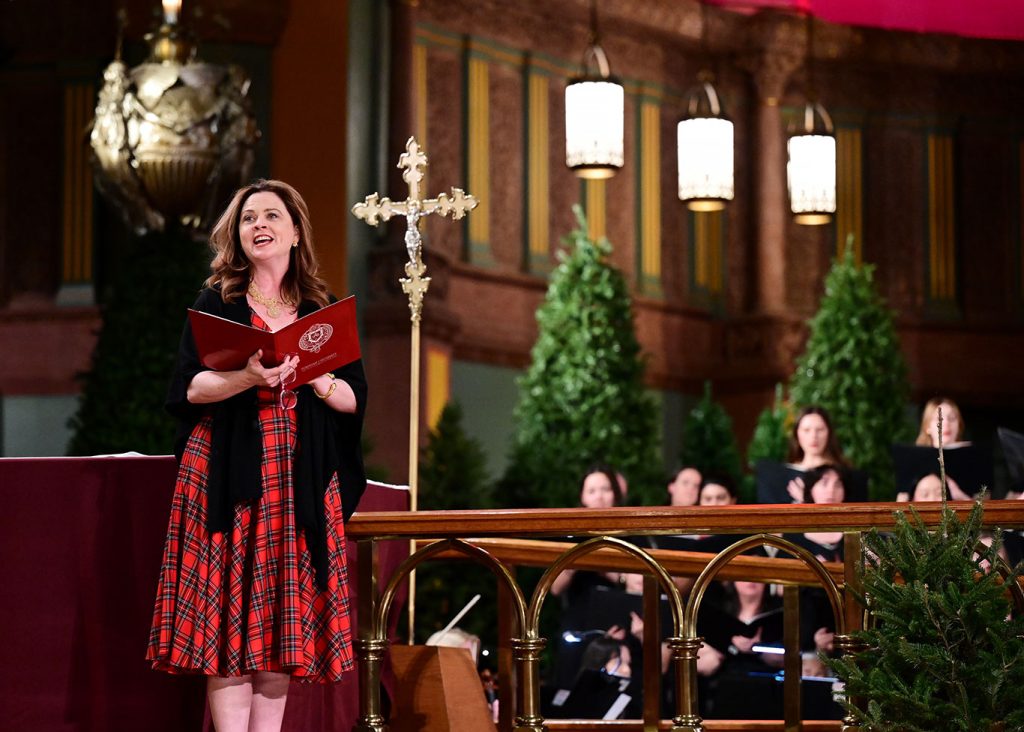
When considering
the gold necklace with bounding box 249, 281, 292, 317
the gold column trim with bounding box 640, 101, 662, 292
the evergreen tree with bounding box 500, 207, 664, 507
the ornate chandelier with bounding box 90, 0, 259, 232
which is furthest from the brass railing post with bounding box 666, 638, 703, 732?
the gold column trim with bounding box 640, 101, 662, 292

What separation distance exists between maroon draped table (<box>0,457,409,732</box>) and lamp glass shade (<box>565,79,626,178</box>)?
173 inches

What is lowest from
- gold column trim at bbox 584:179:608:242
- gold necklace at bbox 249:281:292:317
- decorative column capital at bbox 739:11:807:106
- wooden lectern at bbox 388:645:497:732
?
wooden lectern at bbox 388:645:497:732

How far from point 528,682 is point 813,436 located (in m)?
3.23

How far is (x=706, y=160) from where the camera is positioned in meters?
8.23

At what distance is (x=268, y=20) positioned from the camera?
10469 millimetres

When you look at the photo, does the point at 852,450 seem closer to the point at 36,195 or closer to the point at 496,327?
the point at 496,327

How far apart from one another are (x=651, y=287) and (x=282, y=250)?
391 inches

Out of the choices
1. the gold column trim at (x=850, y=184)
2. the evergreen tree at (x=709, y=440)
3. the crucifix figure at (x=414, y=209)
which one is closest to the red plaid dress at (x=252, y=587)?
the crucifix figure at (x=414, y=209)

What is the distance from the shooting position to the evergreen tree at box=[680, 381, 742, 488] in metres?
11.8

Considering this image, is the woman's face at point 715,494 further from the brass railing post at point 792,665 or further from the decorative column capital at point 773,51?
the decorative column capital at point 773,51

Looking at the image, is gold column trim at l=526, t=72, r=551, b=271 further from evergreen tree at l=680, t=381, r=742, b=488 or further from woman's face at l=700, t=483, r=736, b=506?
woman's face at l=700, t=483, r=736, b=506

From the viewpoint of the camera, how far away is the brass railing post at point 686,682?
393 centimetres

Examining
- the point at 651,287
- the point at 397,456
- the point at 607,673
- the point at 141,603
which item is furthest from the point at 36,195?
the point at 141,603

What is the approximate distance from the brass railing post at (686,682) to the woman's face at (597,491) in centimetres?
326
